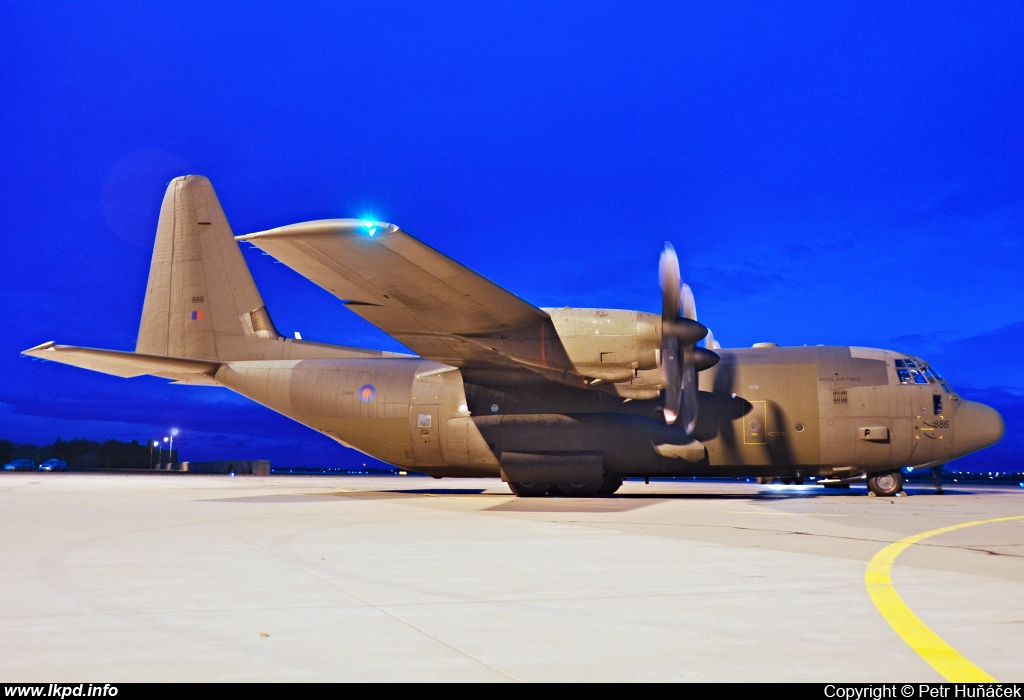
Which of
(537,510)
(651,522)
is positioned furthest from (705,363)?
(651,522)

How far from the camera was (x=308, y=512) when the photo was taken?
47.1 feet

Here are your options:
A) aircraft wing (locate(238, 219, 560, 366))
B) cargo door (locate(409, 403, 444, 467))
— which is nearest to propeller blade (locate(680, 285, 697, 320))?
aircraft wing (locate(238, 219, 560, 366))

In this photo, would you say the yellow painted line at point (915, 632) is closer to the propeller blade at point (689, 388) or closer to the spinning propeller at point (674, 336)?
the spinning propeller at point (674, 336)

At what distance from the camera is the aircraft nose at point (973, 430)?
830 inches

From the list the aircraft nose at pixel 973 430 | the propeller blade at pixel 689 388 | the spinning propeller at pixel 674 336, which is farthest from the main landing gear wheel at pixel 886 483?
the spinning propeller at pixel 674 336

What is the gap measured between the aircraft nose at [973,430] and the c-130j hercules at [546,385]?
0.04 m

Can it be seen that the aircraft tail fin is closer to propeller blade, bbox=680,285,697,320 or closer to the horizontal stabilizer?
the horizontal stabilizer

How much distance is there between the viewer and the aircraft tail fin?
24312 millimetres

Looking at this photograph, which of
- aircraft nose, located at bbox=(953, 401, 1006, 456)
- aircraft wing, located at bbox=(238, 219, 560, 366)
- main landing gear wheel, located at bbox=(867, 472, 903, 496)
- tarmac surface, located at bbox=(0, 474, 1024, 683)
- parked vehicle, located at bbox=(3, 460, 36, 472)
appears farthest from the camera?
parked vehicle, located at bbox=(3, 460, 36, 472)

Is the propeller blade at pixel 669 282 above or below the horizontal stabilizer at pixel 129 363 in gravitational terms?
above

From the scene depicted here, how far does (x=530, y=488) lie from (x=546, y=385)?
121 inches

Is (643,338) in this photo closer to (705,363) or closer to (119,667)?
(705,363)

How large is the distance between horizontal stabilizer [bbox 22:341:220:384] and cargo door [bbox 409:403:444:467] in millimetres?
6820

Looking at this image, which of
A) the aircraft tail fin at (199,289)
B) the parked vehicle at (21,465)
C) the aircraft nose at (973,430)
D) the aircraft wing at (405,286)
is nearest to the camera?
the aircraft wing at (405,286)
